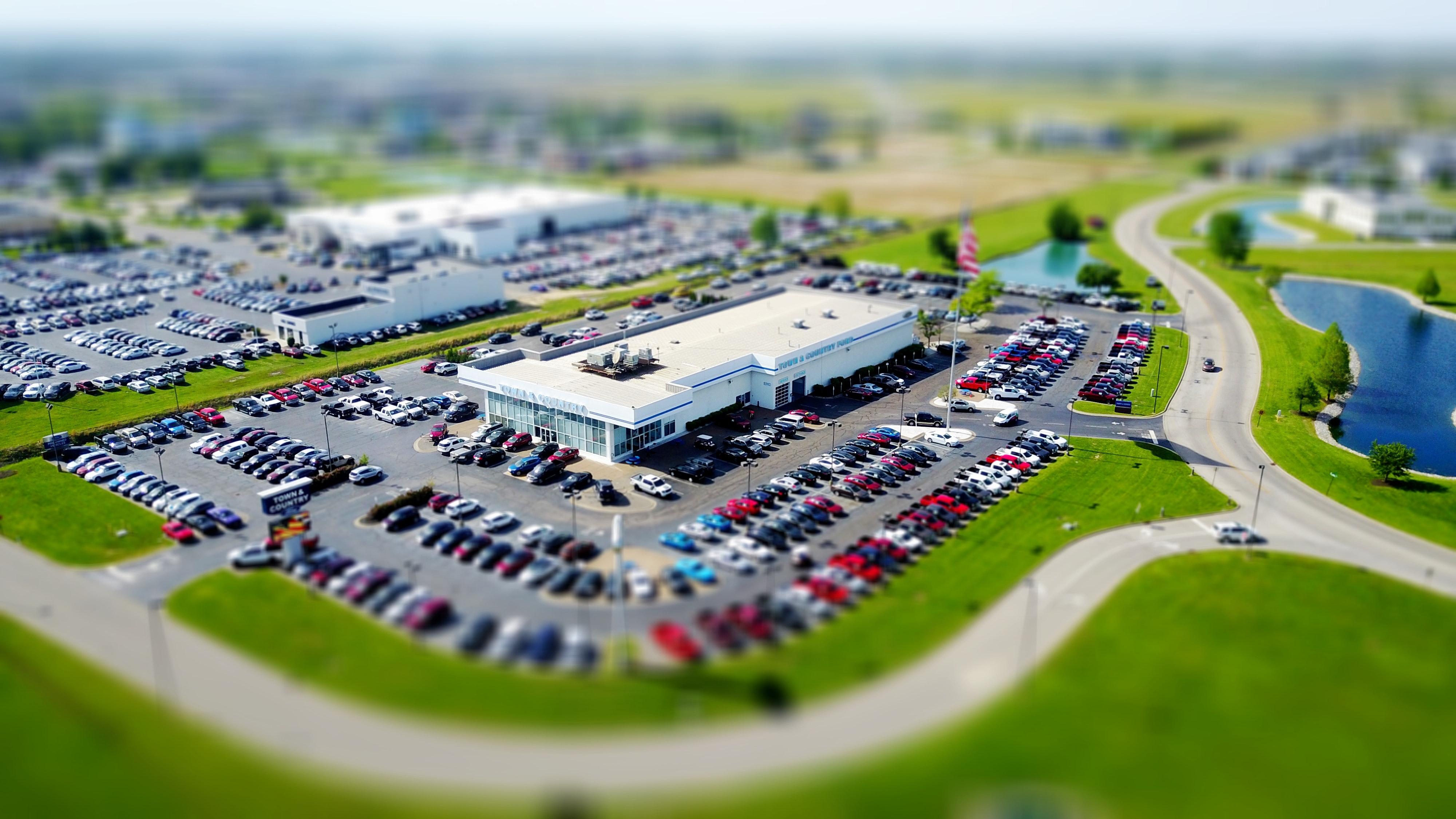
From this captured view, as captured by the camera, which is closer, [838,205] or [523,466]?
[523,466]

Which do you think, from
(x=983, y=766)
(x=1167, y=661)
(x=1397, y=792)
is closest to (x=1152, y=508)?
(x=1167, y=661)

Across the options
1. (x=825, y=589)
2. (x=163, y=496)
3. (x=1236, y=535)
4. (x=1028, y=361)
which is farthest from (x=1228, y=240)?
(x=163, y=496)

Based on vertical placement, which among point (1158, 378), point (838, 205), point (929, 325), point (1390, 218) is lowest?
point (1158, 378)

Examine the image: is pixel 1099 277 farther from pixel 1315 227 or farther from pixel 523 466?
pixel 523 466

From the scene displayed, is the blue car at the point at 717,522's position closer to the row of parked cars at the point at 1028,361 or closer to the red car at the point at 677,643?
the red car at the point at 677,643

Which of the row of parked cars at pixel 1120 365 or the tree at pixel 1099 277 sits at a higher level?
the tree at pixel 1099 277

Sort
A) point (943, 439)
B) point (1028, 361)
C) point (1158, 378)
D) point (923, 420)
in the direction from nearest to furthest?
1. point (943, 439)
2. point (923, 420)
3. point (1158, 378)
4. point (1028, 361)

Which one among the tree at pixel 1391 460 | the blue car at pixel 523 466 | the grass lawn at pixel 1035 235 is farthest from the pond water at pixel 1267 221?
the blue car at pixel 523 466
